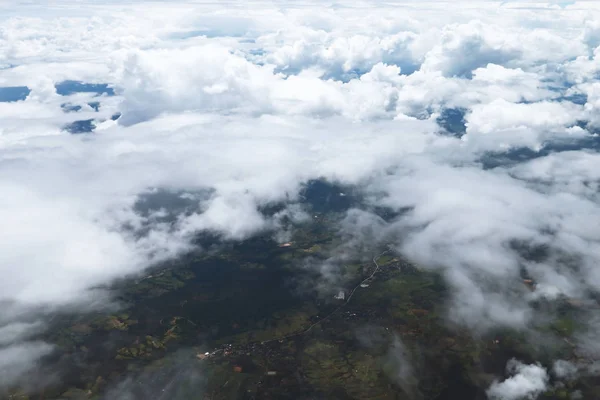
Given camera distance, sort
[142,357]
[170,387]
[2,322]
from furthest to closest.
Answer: [2,322] → [142,357] → [170,387]

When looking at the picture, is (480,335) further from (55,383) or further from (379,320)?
(55,383)

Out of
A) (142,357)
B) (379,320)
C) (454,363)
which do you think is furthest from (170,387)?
(454,363)

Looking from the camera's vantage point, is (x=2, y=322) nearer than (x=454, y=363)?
No

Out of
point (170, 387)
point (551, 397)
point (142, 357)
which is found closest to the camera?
point (551, 397)

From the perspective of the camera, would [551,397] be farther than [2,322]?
No

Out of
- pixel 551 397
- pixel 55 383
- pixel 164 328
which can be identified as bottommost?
pixel 164 328

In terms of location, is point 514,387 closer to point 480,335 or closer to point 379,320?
point 480,335

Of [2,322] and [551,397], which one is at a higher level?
[551,397]

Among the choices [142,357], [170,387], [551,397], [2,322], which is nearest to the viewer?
[551,397]

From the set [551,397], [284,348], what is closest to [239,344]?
[284,348]
